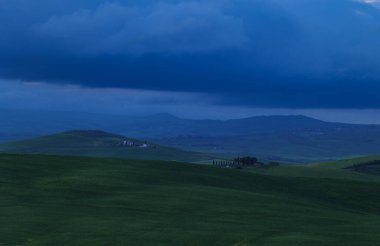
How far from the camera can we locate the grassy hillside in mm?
54156

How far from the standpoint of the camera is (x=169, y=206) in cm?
7000

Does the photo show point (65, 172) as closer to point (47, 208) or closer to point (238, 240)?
point (47, 208)

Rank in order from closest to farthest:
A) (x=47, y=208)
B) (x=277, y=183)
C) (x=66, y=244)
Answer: (x=66, y=244), (x=47, y=208), (x=277, y=183)

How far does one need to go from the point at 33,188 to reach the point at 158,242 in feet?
97.6

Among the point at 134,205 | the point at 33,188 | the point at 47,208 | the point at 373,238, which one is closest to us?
the point at 373,238

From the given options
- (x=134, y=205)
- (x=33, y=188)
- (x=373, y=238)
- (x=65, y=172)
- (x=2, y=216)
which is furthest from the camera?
(x=65, y=172)

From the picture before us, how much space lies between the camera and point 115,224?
58.6 meters

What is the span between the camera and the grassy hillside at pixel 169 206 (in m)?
54.2

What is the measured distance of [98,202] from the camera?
236ft

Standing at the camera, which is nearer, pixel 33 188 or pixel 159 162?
pixel 33 188

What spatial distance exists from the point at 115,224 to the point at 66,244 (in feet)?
27.7

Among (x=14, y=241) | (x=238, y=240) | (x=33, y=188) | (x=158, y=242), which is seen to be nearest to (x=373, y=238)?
(x=238, y=240)

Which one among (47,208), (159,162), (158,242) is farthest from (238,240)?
(159,162)

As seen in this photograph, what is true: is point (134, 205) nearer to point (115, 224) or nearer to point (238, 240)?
point (115, 224)
